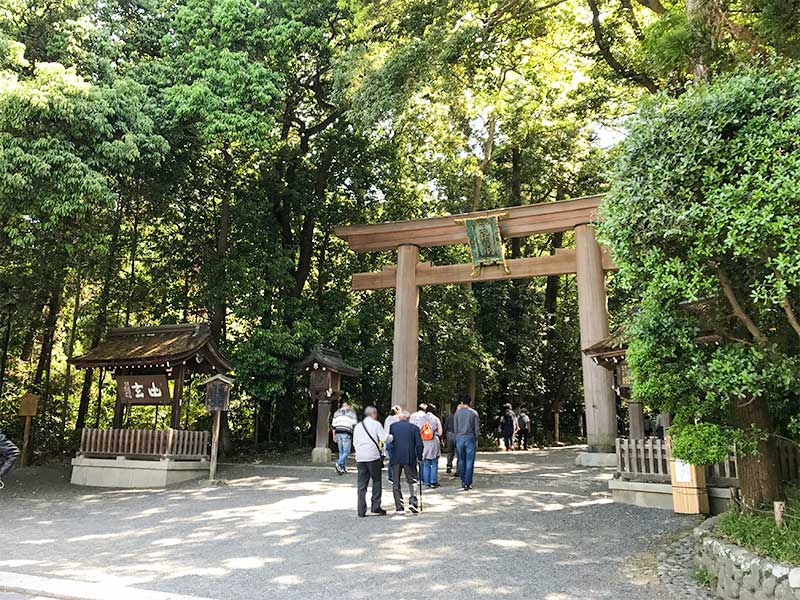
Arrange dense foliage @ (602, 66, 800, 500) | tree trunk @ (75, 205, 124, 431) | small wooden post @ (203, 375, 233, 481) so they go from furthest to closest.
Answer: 1. tree trunk @ (75, 205, 124, 431)
2. small wooden post @ (203, 375, 233, 481)
3. dense foliage @ (602, 66, 800, 500)

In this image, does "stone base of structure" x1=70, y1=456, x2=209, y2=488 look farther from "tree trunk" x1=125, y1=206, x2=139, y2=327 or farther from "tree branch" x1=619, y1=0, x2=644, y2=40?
"tree branch" x1=619, y1=0, x2=644, y2=40

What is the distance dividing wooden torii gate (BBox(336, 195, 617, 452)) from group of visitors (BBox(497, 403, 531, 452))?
22.3ft

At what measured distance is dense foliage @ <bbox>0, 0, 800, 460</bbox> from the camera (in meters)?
10.5

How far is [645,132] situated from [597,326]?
8.23 meters

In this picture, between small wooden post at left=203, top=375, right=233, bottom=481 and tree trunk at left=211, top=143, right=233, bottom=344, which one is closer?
small wooden post at left=203, top=375, right=233, bottom=481

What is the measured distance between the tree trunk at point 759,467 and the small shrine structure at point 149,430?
1022cm

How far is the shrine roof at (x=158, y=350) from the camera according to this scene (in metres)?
12.4

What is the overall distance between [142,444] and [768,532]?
37.5 ft

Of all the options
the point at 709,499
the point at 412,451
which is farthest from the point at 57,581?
the point at 709,499

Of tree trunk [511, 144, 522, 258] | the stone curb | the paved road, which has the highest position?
tree trunk [511, 144, 522, 258]

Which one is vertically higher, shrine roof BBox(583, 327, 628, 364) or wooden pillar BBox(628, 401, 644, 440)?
shrine roof BBox(583, 327, 628, 364)

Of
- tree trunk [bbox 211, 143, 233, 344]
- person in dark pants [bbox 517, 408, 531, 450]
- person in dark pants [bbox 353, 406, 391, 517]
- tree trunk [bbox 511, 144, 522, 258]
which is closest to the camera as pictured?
person in dark pants [bbox 353, 406, 391, 517]

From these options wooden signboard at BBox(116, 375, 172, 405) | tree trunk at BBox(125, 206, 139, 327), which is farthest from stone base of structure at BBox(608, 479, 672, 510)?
tree trunk at BBox(125, 206, 139, 327)

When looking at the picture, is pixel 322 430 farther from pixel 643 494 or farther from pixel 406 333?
pixel 643 494
